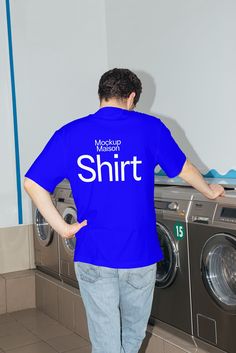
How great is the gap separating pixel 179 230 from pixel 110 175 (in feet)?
2.61

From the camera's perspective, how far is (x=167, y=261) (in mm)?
2582

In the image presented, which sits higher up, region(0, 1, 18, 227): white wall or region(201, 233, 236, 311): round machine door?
region(0, 1, 18, 227): white wall

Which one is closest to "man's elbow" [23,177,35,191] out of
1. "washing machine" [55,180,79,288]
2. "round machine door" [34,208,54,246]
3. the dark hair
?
the dark hair

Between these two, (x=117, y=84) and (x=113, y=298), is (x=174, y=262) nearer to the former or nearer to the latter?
(x=113, y=298)

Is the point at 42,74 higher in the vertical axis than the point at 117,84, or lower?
higher

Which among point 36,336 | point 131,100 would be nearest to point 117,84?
point 131,100

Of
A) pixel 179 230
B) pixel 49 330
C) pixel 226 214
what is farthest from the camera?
pixel 49 330

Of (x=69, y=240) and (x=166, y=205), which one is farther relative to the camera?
(x=69, y=240)

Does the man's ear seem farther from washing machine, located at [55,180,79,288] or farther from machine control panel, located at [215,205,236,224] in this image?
washing machine, located at [55,180,79,288]

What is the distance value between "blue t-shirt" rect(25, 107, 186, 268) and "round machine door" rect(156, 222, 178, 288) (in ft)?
2.03

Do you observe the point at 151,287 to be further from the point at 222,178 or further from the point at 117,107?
the point at 222,178

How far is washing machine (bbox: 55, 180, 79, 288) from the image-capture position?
3.44 metres

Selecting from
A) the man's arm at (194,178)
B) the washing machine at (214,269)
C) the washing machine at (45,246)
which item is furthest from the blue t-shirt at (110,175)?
the washing machine at (45,246)

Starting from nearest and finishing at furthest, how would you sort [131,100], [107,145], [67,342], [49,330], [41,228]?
[107,145]
[131,100]
[67,342]
[49,330]
[41,228]
